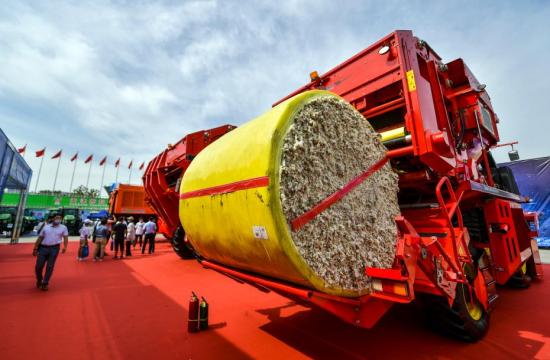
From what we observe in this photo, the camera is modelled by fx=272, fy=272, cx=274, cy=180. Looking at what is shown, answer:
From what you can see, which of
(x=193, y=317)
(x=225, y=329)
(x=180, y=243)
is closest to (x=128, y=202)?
(x=180, y=243)

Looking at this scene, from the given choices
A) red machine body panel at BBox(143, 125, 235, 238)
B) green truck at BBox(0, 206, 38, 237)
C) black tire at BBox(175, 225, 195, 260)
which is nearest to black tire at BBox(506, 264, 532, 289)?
red machine body panel at BBox(143, 125, 235, 238)

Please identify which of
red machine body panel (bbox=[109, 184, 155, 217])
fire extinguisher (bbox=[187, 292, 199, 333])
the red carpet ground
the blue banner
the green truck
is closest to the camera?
the red carpet ground

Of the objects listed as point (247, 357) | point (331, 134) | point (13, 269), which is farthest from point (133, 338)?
point (13, 269)

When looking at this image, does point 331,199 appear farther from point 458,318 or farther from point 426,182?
point 458,318

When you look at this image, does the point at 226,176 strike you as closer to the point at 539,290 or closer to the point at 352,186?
the point at 352,186

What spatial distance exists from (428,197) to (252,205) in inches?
110

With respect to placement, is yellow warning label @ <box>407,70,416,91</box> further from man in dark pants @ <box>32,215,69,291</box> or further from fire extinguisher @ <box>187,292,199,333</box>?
man in dark pants @ <box>32,215,69,291</box>

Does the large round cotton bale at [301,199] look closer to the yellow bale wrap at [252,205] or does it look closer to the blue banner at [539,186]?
the yellow bale wrap at [252,205]

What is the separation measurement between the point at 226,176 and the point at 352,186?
3.50 ft

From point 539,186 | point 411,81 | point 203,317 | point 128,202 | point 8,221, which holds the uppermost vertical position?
point 128,202

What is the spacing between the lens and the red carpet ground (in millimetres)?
2922

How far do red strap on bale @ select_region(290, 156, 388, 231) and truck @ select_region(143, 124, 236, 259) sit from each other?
544 cm

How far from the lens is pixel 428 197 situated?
365 centimetres

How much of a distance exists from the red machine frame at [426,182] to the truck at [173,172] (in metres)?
4.09
